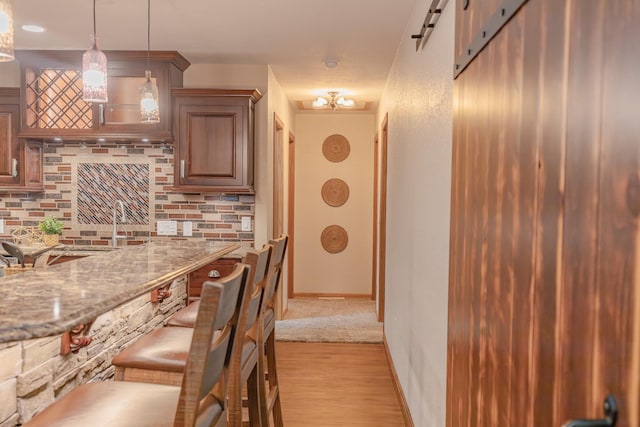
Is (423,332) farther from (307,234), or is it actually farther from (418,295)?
(307,234)

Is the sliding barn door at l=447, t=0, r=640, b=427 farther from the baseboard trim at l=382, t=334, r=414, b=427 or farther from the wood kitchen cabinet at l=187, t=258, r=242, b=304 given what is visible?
the wood kitchen cabinet at l=187, t=258, r=242, b=304

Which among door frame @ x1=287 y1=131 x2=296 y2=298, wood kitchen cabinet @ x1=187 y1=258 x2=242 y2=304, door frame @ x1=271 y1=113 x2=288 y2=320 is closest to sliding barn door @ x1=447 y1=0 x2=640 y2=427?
wood kitchen cabinet @ x1=187 y1=258 x2=242 y2=304

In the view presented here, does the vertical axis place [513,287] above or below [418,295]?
above

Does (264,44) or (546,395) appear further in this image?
(264,44)

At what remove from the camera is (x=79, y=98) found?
3.86 meters

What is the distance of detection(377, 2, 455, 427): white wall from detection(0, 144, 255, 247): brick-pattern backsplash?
4.93ft

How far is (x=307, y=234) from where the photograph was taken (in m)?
6.43

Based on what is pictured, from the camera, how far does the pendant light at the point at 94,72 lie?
2.20m

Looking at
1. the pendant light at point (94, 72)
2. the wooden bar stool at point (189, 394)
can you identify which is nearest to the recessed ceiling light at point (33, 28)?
the pendant light at point (94, 72)

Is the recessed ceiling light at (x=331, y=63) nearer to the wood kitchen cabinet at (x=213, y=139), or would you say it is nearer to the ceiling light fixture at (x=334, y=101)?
the wood kitchen cabinet at (x=213, y=139)

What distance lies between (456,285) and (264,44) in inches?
108

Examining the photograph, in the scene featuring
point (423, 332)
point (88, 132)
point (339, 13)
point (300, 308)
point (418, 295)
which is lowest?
point (300, 308)

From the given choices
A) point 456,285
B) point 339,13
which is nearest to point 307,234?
point 339,13

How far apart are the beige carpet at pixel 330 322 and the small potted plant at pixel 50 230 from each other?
6.83ft
